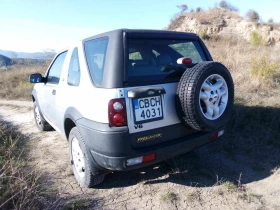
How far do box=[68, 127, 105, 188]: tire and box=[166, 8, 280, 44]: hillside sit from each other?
19017 mm

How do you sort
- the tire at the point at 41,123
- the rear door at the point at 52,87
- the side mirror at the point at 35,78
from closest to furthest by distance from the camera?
the rear door at the point at 52,87
the side mirror at the point at 35,78
the tire at the point at 41,123

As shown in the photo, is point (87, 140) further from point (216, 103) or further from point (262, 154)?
point (262, 154)

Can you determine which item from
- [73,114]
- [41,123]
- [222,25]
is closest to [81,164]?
[73,114]

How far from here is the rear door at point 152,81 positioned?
7.25ft

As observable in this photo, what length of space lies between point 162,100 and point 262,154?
2.12m

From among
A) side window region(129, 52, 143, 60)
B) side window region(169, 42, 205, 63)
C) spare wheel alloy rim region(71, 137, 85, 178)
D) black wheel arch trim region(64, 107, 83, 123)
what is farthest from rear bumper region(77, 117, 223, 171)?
side window region(169, 42, 205, 63)

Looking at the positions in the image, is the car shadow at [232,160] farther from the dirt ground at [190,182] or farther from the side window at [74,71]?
the side window at [74,71]

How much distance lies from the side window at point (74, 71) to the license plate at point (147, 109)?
0.91 meters

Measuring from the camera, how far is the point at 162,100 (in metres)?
2.36

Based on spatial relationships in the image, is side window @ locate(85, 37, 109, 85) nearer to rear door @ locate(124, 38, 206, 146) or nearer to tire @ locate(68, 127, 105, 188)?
rear door @ locate(124, 38, 206, 146)

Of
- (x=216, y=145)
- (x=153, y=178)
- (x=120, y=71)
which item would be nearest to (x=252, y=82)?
(x=216, y=145)

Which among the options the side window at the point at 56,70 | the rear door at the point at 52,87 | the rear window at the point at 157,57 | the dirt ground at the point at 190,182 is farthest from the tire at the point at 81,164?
the side window at the point at 56,70

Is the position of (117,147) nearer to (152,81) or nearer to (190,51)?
(152,81)

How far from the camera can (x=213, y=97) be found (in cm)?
248
